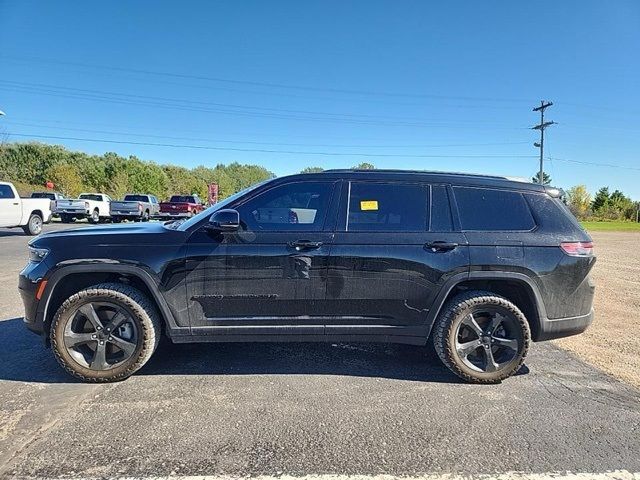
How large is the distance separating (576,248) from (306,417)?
9.03 ft

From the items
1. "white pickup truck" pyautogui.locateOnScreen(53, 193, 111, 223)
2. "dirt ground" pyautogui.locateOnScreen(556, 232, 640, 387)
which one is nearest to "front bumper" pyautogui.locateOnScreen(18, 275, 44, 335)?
"dirt ground" pyautogui.locateOnScreen(556, 232, 640, 387)

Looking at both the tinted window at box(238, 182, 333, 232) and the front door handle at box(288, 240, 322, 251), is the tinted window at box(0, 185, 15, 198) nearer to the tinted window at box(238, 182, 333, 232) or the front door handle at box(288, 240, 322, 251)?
the tinted window at box(238, 182, 333, 232)

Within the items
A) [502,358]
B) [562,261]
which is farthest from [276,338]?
[562,261]

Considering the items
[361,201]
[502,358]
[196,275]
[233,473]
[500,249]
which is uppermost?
[361,201]

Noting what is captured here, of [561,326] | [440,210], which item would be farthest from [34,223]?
[561,326]

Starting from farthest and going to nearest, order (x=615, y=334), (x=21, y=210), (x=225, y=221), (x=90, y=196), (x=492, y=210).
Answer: (x=90, y=196)
(x=21, y=210)
(x=615, y=334)
(x=492, y=210)
(x=225, y=221)

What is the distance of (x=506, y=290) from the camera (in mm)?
3789

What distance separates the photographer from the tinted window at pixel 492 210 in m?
3.68

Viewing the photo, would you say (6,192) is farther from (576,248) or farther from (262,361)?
(576,248)

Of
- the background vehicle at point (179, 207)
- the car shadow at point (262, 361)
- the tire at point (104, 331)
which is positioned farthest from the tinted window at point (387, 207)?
the background vehicle at point (179, 207)

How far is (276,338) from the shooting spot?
3.58 m

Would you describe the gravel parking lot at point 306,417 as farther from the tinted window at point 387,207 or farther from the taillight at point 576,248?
the tinted window at point 387,207

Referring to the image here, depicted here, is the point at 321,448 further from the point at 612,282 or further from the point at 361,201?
the point at 612,282

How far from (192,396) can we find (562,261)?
3349mm
